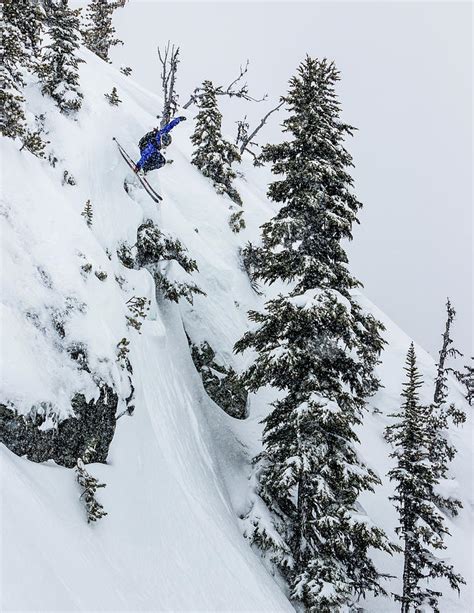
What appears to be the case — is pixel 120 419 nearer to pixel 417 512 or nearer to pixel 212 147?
pixel 417 512

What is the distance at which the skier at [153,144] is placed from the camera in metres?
17.5

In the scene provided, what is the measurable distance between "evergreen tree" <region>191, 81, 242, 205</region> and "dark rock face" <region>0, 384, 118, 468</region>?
1977 centimetres

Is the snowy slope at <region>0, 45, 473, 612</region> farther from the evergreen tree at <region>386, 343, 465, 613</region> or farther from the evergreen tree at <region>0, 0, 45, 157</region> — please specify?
the evergreen tree at <region>386, 343, 465, 613</region>

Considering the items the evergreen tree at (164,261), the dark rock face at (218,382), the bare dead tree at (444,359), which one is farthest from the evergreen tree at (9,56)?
the bare dead tree at (444,359)

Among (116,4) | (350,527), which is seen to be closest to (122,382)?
(350,527)

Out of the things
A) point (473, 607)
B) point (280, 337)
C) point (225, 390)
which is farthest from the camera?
point (473, 607)

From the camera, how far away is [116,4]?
35.8 meters

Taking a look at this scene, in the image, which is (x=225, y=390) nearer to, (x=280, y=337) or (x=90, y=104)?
(x=280, y=337)

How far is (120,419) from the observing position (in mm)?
10086

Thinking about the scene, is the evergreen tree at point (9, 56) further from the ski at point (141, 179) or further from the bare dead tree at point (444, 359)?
the bare dead tree at point (444, 359)

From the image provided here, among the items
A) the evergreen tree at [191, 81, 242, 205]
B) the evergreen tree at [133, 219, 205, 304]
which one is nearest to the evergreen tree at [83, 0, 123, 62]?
the evergreen tree at [191, 81, 242, 205]

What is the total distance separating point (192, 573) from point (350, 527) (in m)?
4.28

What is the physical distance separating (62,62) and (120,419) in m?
14.8

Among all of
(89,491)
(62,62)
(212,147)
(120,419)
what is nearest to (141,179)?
(62,62)
